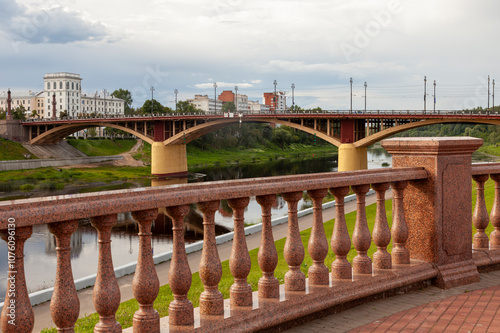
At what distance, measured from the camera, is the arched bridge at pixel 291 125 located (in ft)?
143

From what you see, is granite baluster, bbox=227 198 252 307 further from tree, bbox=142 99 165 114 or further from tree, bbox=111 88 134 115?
tree, bbox=111 88 134 115

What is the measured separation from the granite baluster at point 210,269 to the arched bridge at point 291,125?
133ft

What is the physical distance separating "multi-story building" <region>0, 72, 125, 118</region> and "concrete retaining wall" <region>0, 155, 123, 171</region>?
2347 inches

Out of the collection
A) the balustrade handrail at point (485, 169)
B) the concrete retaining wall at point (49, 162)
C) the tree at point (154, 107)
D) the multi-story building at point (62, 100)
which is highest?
the multi-story building at point (62, 100)

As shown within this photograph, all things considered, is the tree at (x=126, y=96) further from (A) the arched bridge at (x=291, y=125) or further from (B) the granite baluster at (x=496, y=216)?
(B) the granite baluster at (x=496, y=216)

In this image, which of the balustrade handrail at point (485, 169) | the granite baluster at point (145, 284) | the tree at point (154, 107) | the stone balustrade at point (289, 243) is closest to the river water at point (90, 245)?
the stone balustrade at point (289, 243)

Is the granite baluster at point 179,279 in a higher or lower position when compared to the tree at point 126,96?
lower

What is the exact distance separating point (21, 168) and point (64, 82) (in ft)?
249

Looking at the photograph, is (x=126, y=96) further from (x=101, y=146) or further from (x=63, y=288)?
(x=63, y=288)

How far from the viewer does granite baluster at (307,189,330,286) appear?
3984 mm

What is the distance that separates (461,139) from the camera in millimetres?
4887

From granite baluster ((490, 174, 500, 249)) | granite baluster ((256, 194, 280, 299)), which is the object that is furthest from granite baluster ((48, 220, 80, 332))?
granite baluster ((490, 174, 500, 249))

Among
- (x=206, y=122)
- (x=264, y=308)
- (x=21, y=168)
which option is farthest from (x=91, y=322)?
(x=21, y=168)

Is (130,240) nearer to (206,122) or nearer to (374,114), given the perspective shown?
(374,114)
